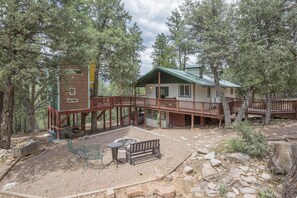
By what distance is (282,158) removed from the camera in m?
7.48

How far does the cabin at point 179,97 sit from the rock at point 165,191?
1012 cm

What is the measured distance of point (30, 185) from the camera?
25.5 ft

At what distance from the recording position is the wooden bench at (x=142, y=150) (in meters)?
9.00

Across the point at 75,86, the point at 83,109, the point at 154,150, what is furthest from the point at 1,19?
the point at 154,150

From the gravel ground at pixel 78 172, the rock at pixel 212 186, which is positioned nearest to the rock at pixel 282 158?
the rock at pixel 212 186

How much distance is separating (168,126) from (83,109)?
8.29 meters

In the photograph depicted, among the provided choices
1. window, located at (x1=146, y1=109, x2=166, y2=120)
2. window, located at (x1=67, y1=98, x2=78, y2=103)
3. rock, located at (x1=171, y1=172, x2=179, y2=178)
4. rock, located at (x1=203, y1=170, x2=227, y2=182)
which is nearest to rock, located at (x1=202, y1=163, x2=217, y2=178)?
rock, located at (x1=203, y1=170, x2=227, y2=182)

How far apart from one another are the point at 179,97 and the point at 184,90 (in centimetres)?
85

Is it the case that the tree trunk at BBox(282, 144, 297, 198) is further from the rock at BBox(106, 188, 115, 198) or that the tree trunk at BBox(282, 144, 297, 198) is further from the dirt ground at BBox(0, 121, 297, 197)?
the rock at BBox(106, 188, 115, 198)

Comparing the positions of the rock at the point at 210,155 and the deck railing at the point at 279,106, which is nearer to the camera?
the rock at the point at 210,155

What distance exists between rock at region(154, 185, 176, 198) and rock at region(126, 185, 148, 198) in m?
0.36

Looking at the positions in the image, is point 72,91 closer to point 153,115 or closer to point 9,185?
point 9,185

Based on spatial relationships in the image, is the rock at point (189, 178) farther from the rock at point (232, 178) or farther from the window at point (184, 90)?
the window at point (184, 90)

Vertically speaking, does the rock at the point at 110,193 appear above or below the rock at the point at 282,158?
below
